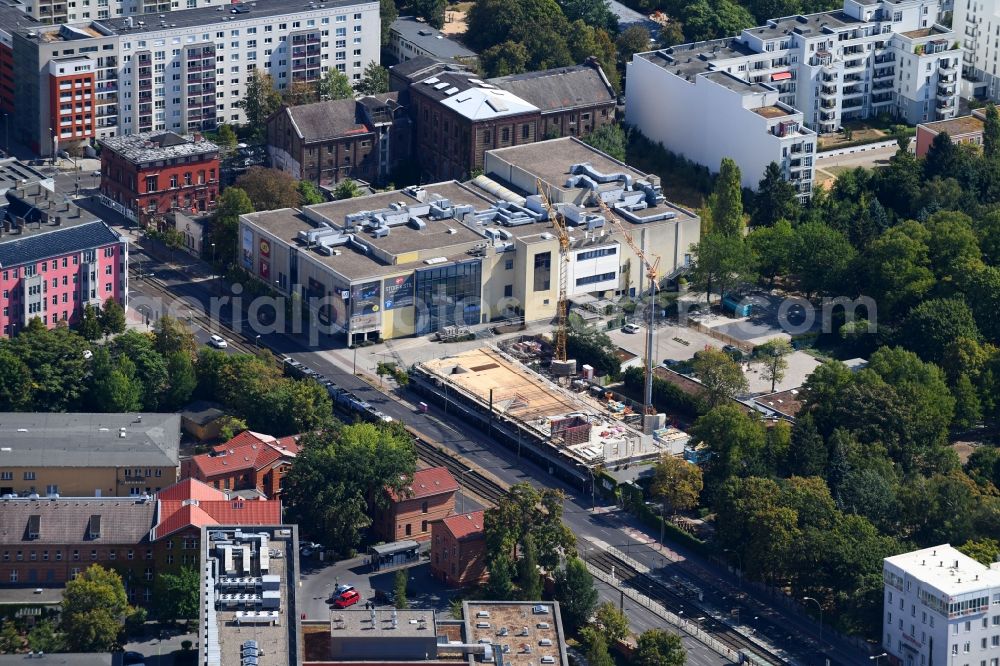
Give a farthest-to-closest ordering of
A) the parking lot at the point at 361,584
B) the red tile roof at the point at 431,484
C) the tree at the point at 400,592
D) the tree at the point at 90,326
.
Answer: the tree at the point at 90,326 → the red tile roof at the point at 431,484 → the parking lot at the point at 361,584 → the tree at the point at 400,592

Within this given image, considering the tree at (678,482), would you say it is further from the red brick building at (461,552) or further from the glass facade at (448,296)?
the glass facade at (448,296)

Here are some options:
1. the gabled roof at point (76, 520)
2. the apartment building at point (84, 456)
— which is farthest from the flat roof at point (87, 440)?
the gabled roof at point (76, 520)

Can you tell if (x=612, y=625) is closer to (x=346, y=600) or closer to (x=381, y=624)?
(x=381, y=624)

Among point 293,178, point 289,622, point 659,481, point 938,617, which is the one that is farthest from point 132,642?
point 293,178

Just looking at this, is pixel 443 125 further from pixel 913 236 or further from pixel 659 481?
pixel 659 481

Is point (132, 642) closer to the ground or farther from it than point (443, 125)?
closer to the ground

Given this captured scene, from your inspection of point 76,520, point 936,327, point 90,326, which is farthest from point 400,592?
point 936,327

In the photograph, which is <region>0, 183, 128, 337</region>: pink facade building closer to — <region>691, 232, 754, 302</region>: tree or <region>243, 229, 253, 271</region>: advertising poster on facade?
<region>243, 229, 253, 271</region>: advertising poster on facade

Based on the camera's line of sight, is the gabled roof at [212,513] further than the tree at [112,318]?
No
